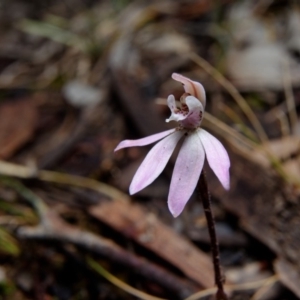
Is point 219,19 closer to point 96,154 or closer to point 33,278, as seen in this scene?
point 96,154

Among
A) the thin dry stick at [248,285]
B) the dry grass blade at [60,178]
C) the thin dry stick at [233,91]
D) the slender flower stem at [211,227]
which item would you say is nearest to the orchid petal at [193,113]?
the slender flower stem at [211,227]

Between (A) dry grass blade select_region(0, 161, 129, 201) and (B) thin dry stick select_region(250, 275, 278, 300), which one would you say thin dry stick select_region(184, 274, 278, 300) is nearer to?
(B) thin dry stick select_region(250, 275, 278, 300)

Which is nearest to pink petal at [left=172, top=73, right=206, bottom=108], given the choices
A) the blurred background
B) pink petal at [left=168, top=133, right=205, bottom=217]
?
pink petal at [left=168, top=133, right=205, bottom=217]

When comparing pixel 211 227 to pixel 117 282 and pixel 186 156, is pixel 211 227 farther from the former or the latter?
pixel 117 282

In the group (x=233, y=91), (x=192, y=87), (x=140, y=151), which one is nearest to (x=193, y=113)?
(x=192, y=87)

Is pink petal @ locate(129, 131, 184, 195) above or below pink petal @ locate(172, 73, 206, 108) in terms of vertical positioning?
below

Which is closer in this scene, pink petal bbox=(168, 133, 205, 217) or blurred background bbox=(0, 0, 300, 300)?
pink petal bbox=(168, 133, 205, 217)

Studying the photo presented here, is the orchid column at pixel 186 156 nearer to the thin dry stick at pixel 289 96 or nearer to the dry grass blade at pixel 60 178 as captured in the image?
the dry grass blade at pixel 60 178

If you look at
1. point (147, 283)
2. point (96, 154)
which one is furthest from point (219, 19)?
point (147, 283)
